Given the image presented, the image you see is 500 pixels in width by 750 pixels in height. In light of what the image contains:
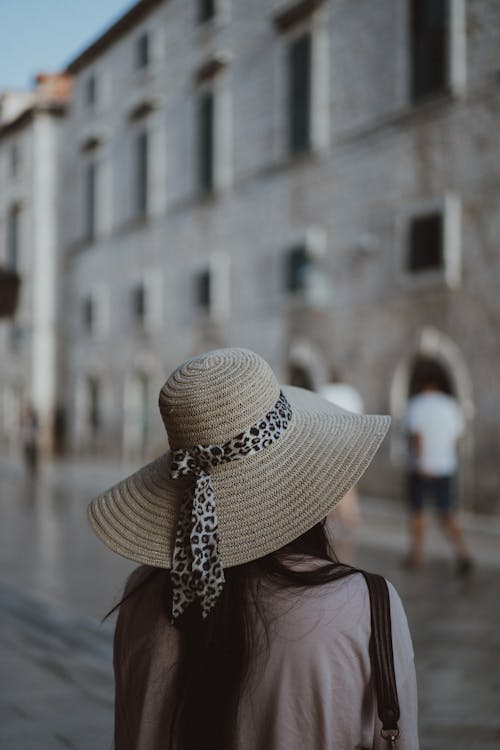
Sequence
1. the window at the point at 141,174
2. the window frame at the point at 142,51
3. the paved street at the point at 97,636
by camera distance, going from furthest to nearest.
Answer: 1. the window frame at the point at 142,51
2. the window at the point at 141,174
3. the paved street at the point at 97,636

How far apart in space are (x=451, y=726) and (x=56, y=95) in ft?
103

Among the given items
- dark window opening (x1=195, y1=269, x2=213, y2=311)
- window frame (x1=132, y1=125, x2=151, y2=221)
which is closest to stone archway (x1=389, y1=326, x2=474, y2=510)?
dark window opening (x1=195, y1=269, x2=213, y2=311)

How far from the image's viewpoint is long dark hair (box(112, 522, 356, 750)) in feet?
5.43

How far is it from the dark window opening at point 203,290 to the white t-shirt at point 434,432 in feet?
39.9

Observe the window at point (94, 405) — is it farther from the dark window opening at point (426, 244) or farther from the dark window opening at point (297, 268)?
the dark window opening at point (426, 244)

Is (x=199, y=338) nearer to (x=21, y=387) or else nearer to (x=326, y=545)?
(x=21, y=387)

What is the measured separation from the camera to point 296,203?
1788 centimetres

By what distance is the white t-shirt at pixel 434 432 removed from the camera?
8.59 meters

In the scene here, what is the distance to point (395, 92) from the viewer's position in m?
15.5

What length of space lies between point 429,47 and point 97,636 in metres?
11.4

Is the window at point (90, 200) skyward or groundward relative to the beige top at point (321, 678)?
skyward

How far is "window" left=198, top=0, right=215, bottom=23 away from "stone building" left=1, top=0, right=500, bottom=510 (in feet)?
0.14

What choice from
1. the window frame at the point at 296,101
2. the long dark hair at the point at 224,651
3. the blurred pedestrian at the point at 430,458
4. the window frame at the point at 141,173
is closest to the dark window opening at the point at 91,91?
the window frame at the point at 141,173

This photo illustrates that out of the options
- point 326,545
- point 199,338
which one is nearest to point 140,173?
point 199,338
